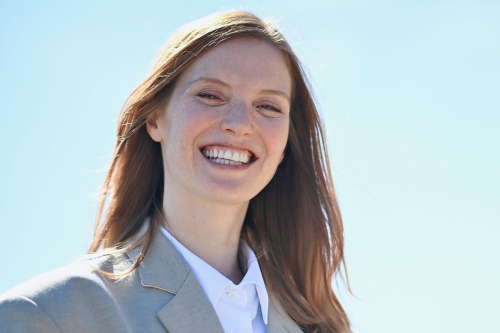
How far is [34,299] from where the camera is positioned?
12.0 feet

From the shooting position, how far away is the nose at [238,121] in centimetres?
438

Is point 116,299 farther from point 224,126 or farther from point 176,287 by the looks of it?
point 224,126

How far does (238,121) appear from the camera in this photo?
14.4 ft

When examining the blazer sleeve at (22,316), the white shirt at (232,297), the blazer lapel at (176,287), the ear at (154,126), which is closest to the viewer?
the blazer sleeve at (22,316)

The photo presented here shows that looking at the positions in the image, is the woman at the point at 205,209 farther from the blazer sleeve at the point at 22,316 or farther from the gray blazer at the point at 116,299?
the blazer sleeve at the point at 22,316

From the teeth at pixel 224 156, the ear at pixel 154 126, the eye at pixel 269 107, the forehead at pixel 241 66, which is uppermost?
the forehead at pixel 241 66

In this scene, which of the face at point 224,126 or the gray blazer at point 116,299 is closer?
the gray blazer at point 116,299

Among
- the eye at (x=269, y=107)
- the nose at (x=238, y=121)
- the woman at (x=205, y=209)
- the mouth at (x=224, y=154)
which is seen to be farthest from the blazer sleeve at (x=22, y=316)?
the eye at (x=269, y=107)

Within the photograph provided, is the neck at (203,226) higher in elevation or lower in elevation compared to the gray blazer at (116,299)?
higher

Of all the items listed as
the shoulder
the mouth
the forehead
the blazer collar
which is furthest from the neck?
the forehead

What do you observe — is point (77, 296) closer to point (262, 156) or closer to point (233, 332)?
point (233, 332)

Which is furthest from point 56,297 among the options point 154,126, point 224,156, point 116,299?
point 154,126

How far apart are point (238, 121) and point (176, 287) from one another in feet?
3.14

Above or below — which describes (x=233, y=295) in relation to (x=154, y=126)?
below
